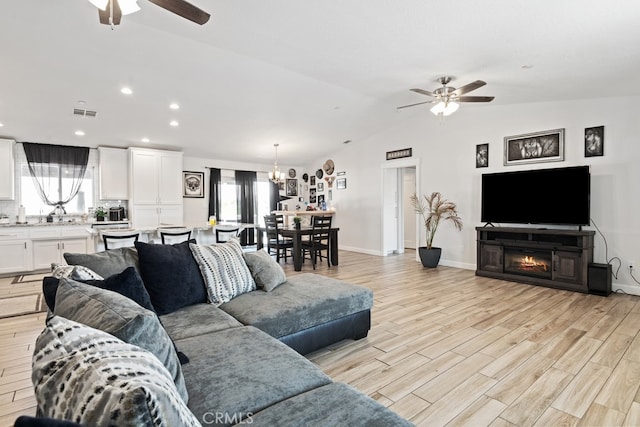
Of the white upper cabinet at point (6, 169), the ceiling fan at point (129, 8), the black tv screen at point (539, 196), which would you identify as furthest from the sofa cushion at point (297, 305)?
the white upper cabinet at point (6, 169)

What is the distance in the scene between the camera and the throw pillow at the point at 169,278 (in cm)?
225

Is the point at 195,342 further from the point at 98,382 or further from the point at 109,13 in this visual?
the point at 109,13

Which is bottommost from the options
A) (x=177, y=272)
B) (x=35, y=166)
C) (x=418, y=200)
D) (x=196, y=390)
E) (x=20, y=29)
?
(x=196, y=390)

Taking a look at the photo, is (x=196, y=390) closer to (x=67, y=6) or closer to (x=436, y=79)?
(x=67, y=6)

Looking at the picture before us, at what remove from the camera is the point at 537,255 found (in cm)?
480

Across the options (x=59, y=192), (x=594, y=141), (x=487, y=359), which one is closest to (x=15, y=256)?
(x=59, y=192)

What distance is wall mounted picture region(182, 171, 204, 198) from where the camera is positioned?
7.70 metres

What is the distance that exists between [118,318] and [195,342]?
782 millimetres

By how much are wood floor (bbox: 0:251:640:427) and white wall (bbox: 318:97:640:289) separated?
1.19 m

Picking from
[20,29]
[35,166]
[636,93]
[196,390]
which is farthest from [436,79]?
[35,166]

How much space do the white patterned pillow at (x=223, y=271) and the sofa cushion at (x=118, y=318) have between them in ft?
3.98

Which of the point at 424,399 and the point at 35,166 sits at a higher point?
the point at 35,166

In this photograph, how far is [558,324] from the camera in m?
3.24

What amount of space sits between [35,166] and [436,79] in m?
7.15
